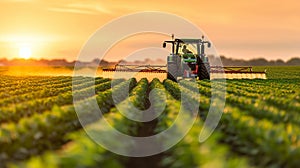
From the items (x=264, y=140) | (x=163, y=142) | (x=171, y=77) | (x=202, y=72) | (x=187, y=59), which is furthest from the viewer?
(x=171, y=77)

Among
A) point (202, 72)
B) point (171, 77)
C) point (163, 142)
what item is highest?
point (202, 72)

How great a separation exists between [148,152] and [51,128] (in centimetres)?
200

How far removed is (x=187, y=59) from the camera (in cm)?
2875

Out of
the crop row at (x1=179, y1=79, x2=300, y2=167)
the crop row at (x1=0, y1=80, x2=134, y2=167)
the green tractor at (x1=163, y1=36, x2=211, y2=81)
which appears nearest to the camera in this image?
the crop row at (x1=179, y1=79, x2=300, y2=167)

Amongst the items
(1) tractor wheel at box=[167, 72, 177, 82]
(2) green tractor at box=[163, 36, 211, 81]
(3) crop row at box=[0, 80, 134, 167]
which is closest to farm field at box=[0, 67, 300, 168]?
(3) crop row at box=[0, 80, 134, 167]

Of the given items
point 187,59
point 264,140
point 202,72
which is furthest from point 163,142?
point 202,72

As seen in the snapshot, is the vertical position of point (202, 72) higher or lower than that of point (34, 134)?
higher

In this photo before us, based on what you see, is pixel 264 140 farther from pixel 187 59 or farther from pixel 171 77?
pixel 171 77

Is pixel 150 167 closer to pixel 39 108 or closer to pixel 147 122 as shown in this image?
pixel 147 122

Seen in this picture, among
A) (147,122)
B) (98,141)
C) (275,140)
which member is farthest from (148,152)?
(147,122)

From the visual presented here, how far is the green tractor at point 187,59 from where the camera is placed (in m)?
28.8

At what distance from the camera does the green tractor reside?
28812mm

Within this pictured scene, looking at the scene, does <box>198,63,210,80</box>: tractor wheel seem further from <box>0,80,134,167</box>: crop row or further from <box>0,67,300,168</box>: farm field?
<box>0,80,134,167</box>: crop row

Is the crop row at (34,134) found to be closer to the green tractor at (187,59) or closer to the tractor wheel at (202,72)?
the green tractor at (187,59)
